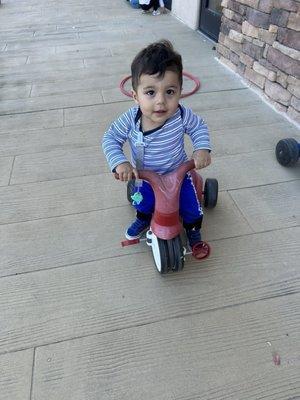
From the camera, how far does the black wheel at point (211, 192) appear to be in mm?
1654

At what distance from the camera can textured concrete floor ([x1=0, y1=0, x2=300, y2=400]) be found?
3.69 ft

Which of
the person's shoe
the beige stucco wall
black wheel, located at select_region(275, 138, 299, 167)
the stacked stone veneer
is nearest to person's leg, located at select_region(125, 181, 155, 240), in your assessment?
the person's shoe

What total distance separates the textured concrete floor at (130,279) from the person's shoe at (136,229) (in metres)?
0.07

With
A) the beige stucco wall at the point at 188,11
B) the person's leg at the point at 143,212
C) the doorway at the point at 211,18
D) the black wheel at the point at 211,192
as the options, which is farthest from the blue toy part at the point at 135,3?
the person's leg at the point at 143,212

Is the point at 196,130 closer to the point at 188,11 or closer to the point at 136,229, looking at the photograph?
the point at 136,229

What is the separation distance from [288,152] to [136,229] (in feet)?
3.10

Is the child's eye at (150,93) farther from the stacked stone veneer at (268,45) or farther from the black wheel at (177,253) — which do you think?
the stacked stone veneer at (268,45)

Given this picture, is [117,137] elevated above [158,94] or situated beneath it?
situated beneath

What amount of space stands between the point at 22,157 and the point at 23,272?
0.92 m

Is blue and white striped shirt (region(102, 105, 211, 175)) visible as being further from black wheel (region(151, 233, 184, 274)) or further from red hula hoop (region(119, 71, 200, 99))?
red hula hoop (region(119, 71, 200, 99))

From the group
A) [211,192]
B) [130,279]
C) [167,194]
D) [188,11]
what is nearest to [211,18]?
[188,11]

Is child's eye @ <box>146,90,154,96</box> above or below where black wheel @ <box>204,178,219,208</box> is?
above

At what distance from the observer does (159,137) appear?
4.39ft

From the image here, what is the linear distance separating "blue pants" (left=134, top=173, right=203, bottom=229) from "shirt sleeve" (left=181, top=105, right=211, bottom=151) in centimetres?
13
